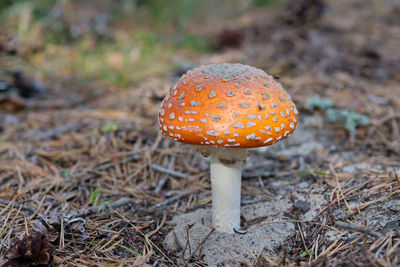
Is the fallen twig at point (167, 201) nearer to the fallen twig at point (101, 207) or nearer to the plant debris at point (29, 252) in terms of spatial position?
the fallen twig at point (101, 207)

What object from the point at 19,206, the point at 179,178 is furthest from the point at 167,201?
the point at 19,206

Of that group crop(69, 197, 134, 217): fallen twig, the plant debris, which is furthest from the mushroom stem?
the plant debris

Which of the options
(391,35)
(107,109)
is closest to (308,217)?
(107,109)

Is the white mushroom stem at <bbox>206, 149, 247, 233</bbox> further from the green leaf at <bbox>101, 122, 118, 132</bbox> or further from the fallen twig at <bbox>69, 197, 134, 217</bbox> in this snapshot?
the green leaf at <bbox>101, 122, 118, 132</bbox>

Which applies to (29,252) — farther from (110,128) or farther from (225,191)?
(110,128)

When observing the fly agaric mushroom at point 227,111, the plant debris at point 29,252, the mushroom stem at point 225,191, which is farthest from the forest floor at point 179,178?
the fly agaric mushroom at point 227,111

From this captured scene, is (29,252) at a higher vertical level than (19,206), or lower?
higher

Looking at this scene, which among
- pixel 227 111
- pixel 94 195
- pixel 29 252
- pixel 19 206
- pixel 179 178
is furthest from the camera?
pixel 179 178
